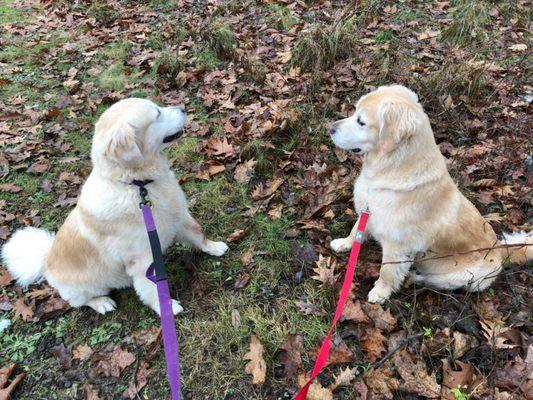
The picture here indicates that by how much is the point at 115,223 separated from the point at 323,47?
3940 mm

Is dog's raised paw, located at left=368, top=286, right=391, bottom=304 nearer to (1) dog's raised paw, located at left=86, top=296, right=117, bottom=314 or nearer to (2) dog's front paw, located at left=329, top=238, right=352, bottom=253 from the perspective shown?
(2) dog's front paw, located at left=329, top=238, right=352, bottom=253

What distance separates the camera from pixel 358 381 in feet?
8.76

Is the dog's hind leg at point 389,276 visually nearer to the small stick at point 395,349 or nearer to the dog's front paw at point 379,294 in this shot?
the dog's front paw at point 379,294

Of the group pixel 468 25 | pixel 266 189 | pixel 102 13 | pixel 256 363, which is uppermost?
pixel 102 13

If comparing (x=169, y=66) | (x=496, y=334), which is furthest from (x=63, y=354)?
(x=169, y=66)

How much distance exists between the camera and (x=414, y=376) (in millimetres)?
2609

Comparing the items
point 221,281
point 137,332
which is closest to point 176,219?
point 221,281

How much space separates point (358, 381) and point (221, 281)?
1.41 m

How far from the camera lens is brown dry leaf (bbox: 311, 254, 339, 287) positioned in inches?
127

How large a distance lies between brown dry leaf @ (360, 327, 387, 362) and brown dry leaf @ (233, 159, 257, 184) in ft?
6.73

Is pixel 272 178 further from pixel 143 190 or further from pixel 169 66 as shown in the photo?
pixel 169 66

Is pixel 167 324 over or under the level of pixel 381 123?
under

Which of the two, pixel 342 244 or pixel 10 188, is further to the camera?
pixel 10 188

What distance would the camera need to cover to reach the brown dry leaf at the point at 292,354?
281 cm
